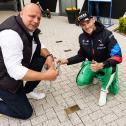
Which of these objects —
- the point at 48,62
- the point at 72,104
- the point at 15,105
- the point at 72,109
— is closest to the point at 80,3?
the point at 48,62

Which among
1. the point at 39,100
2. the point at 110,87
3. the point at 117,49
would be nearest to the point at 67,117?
the point at 39,100

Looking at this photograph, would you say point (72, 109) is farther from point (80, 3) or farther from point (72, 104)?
point (80, 3)

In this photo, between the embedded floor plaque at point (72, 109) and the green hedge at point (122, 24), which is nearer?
the embedded floor plaque at point (72, 109)

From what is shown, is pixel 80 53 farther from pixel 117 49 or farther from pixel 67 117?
pixel 67 117

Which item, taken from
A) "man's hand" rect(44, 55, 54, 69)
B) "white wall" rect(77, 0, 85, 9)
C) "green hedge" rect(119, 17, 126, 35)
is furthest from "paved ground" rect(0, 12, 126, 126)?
"white wall" rect(77, 0, 85, 9)

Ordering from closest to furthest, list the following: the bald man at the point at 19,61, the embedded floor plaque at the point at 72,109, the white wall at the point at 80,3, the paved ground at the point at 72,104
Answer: the bald man at the point at 19,61 < the paved ground at the point at 72,104 < the embedded floor plaque at the point at 72,109 < the white wall at the point at 80,3

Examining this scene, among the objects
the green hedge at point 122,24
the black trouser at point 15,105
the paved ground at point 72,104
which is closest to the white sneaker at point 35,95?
the paved ground at point 72,104

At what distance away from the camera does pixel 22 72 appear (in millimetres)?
2199

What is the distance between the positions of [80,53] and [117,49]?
1.78ft

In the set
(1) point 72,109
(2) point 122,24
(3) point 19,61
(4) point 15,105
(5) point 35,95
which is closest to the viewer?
(3) point 19,61

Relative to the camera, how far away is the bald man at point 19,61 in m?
2.17

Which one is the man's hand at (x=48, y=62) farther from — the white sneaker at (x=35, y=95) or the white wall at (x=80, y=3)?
the white wall at (x=80, y=3)

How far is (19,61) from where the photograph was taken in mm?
2215

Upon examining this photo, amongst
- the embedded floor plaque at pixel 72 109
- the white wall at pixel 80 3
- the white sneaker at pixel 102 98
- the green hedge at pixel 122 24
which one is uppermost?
the white wall at pixel 80 3
